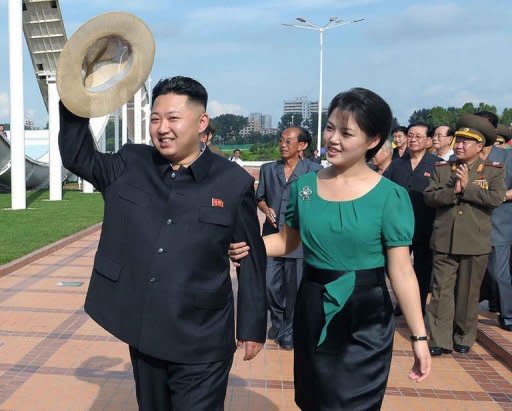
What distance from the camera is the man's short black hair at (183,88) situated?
2.30 metres

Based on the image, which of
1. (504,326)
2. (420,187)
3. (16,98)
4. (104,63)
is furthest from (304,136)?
(16,98)

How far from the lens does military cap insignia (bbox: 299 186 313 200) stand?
8.04 ft

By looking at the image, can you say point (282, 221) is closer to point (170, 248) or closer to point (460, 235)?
point (460, 235)

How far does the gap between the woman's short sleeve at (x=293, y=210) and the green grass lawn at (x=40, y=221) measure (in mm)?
6316

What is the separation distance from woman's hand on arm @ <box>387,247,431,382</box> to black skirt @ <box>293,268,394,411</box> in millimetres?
70

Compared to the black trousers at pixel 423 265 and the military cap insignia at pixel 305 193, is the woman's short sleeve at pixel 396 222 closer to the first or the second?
the military cap insignia at pixel 305 193

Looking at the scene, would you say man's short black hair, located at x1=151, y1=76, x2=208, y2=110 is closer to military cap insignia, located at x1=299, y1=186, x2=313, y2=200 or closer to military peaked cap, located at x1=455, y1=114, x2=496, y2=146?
military cap insignia, located at x1=299, y1=186, x2=313, y2=200

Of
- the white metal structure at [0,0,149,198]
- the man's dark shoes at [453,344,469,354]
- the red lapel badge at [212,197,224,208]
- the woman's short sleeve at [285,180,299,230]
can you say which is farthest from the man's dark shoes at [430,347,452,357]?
the white metal structure at [0,0,149,198]

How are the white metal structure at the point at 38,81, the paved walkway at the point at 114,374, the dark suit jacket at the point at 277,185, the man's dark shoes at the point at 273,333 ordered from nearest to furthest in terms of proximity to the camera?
the paved walkway at the point at 114,374, the dark suit jacket at the point at 277,185, the man's dark shoes at the point at 273,333, the white metal structure at the point at 38,81

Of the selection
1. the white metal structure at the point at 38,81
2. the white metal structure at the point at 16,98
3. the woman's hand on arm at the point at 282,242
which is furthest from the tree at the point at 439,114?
the woman's hand on arm at the point at 282,242

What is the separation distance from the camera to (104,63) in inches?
88.0

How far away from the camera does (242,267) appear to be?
7.95 ft

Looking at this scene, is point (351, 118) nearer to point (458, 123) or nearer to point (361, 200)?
point (361, 200)

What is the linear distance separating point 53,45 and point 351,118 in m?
20.3
